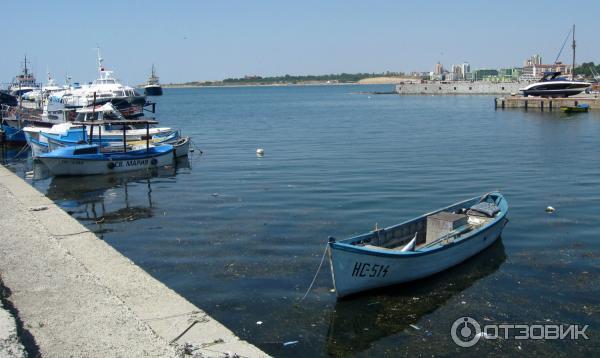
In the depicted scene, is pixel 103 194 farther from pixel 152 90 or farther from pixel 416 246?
pixel 152 90

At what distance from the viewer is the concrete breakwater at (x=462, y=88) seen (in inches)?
6272

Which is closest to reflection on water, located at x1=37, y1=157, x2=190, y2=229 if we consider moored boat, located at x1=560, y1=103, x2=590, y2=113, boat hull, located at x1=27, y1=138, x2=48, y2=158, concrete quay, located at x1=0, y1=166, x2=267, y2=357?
boat hull, located at x1=27, y1=138, x2=48, y2=158

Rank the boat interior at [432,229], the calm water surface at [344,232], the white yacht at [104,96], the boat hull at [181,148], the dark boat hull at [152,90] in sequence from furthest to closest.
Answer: the dark boat hull at [152,90] < the white yacht at [104,96] < the boat hull at [181,148] < the boat interior at [432,229] < the calm water surface at [344,232]

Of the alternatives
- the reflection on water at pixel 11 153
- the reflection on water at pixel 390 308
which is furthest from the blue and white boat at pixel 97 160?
the reflection on water at pixel 390 308

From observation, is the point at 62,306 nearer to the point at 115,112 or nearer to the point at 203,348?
the point at 203,348

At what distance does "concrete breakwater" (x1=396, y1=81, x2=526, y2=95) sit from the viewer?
15930 centimetres

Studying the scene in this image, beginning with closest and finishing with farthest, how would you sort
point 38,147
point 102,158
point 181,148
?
1. point 102,158
2. point 38,147
3. point 181,148

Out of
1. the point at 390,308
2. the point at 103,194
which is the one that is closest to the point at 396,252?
the point at 390,308

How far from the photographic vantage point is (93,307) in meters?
11.2

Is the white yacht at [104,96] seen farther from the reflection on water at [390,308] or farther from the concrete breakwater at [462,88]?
the concrete breakwater at [462,88]

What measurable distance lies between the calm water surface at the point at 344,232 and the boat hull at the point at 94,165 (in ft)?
2.19

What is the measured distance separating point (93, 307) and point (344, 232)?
33.5ft

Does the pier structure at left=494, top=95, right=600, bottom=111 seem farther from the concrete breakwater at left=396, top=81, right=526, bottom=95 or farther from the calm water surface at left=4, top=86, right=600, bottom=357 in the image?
the concrete breakwater at left=396, top=81, right=526, bottom=95

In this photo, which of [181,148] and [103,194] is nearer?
[103,194]
